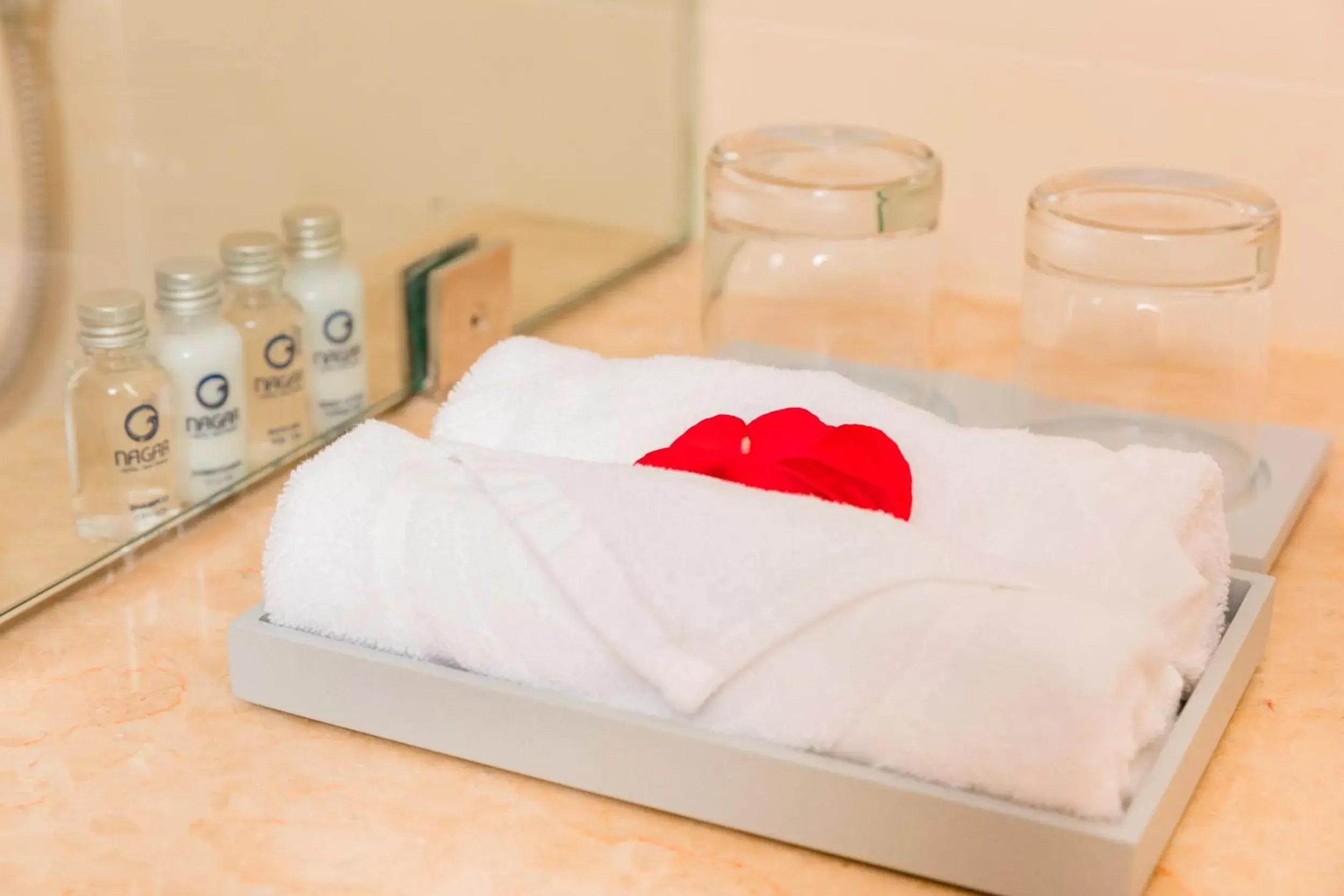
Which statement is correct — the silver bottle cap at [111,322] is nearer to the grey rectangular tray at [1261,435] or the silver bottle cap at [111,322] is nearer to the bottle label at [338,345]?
the bottle label at [338,345]

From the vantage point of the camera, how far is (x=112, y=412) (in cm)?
83

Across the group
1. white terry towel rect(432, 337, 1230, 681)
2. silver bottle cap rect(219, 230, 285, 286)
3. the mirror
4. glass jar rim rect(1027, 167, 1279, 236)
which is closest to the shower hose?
the mirror

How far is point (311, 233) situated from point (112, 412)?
18 centimetres

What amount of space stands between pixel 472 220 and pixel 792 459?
0.53 m

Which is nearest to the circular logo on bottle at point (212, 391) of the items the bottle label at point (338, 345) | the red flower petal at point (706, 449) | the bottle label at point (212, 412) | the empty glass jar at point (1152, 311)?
the bottle label at point (212, 412)

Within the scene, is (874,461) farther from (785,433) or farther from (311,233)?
(311,233)

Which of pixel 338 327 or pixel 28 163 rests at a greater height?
pixel 28 163

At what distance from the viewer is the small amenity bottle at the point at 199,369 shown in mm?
863

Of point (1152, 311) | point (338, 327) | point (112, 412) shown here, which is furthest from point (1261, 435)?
point (112, 412)

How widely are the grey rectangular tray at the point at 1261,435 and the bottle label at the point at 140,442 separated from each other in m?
0.38

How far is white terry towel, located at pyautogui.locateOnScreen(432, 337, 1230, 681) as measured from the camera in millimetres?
655

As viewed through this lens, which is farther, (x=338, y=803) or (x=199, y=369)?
(x=199, y=369)

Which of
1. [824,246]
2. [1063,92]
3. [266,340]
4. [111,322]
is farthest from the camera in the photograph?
[1063,92]

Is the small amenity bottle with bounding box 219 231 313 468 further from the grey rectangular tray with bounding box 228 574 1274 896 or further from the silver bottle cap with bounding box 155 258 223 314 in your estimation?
the grey rectangular tray with bounding box 228 574 1274 896
